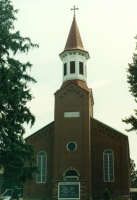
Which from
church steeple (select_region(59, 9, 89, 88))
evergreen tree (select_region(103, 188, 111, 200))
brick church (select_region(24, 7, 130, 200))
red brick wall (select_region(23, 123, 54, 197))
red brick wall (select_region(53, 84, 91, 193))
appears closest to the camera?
evergreen tree (select_region(103, 188, 111, 200))

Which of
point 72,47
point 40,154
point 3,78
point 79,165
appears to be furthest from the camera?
point 72,47

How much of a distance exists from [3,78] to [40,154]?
693 inches

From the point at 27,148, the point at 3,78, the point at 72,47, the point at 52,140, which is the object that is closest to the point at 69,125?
the point at 52,140

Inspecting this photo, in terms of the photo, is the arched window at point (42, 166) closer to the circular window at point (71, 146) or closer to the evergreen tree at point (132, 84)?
the circular window at point (71, 146)

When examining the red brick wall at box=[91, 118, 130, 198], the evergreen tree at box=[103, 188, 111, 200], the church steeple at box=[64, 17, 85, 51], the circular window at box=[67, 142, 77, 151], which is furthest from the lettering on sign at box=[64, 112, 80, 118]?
the evergreen tree at box=[103, 188, 111, 200]

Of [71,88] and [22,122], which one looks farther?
[71,88]

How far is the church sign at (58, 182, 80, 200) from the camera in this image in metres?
27.3

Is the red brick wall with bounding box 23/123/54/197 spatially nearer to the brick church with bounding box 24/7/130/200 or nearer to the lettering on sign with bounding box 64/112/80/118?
the brick church with bounding box 24/7/130/200

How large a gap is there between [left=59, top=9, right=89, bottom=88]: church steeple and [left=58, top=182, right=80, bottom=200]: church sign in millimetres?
11402

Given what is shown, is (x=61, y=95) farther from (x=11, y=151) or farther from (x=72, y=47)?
(x=11, y=151)

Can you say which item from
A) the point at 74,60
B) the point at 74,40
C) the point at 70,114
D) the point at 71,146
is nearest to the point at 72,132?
the point at 71,146

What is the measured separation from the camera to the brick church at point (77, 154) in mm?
28656

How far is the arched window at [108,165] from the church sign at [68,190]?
3.47m

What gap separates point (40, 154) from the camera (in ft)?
104
